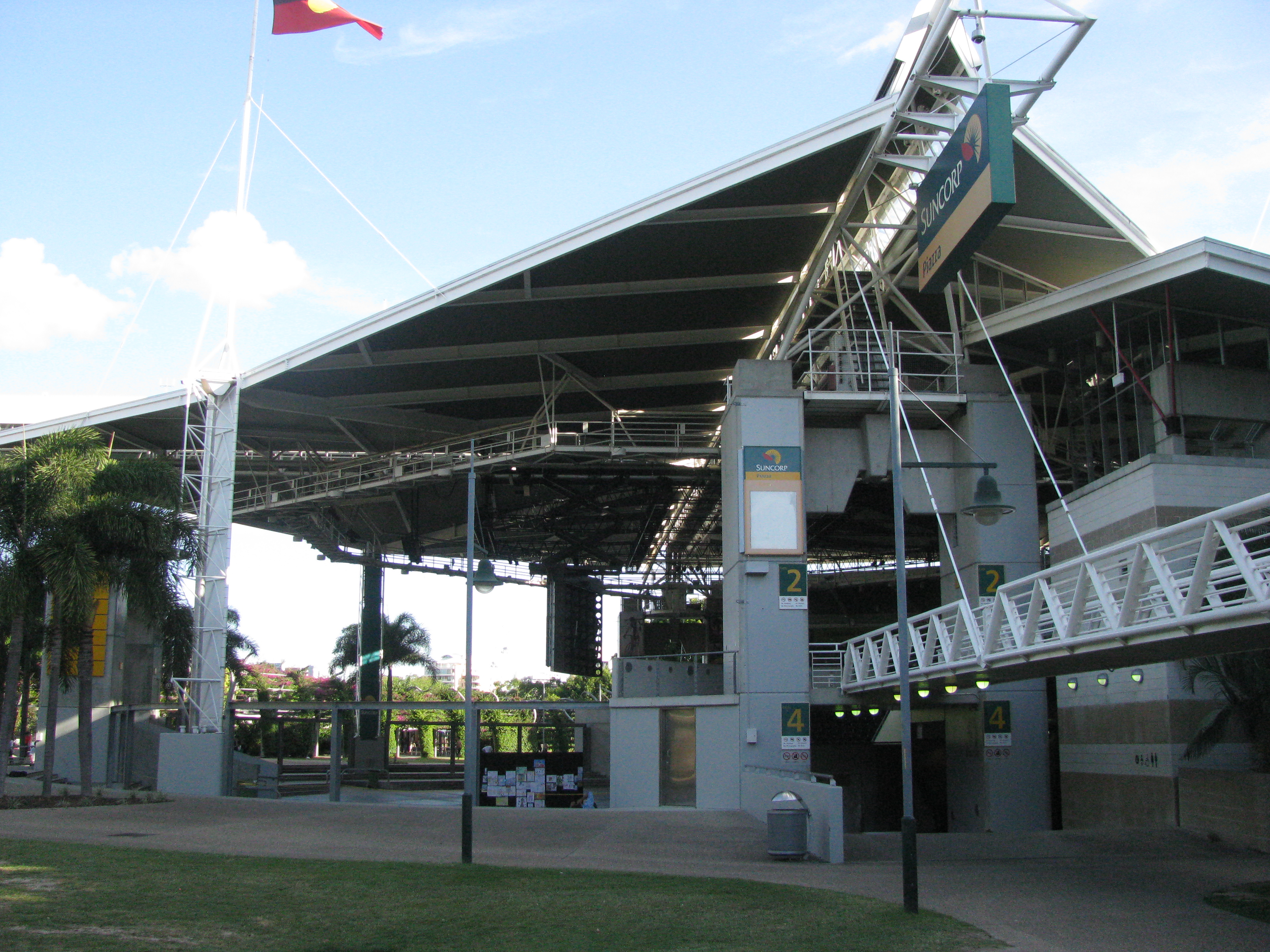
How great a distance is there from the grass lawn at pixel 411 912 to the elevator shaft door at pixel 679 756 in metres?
12.5

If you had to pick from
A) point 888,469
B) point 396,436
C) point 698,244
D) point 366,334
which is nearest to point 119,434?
point 396,436

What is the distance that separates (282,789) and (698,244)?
24.2 m

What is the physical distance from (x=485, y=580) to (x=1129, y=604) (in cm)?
1173

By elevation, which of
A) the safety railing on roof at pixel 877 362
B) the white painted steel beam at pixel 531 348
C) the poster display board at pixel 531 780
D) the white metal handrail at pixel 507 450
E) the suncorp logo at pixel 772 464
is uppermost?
the white painted steel beam at pixel 531 348

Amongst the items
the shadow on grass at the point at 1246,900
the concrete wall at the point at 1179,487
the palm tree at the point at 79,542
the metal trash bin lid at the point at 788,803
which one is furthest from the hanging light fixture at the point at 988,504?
the palm tree at the point at 79,542

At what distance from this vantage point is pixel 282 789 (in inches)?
1571

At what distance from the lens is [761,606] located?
2903 cm

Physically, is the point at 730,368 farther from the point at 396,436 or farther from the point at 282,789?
the point at 282,789

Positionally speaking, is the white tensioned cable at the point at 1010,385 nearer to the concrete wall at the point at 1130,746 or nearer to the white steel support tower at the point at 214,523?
the concrete wall at the point at 1130,746

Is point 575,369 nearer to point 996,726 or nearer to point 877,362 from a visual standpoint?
point 877,362

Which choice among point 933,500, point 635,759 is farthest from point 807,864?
point 635,759

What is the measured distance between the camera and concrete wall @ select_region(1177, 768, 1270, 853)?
20094mm

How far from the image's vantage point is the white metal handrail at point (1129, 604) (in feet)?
40.4

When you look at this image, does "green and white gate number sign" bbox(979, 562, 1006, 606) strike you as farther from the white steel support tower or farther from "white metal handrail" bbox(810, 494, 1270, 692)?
the white steel support tower
